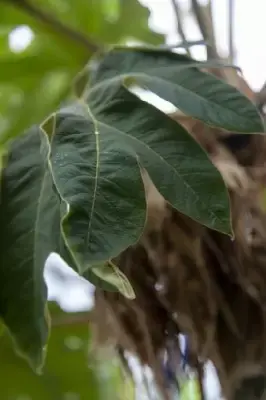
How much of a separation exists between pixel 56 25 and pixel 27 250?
13.8 inches

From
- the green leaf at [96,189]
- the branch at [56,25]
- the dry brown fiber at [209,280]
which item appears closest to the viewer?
the green leaf at [96,189]

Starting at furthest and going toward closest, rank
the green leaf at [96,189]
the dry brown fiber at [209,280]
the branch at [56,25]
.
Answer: the branch at [56,25], the dry brown fiber at [209,280], the green leaf at [96,189]

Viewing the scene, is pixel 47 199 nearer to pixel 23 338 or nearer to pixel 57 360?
pixel 23 338

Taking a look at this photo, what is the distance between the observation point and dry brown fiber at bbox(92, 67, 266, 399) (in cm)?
53

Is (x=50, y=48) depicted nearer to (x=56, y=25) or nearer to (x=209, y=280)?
(x=56, y=25)

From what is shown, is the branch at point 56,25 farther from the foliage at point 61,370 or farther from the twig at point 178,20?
the foliage at point 61,370

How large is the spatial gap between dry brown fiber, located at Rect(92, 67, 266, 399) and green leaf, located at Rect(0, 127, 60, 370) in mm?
98

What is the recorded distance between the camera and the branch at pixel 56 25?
2.35 feet

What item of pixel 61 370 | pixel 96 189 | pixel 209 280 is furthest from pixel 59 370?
pixel 96 189

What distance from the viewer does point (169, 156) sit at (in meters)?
0.46

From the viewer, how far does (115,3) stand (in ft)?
2.56

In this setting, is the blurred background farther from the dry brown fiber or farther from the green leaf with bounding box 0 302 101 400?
the dry brown fiber

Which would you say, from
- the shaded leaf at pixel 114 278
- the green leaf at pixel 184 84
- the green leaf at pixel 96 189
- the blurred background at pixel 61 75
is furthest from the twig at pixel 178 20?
the shaded leaf at pixel 114 278

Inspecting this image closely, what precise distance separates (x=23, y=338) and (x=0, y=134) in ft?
1.16
